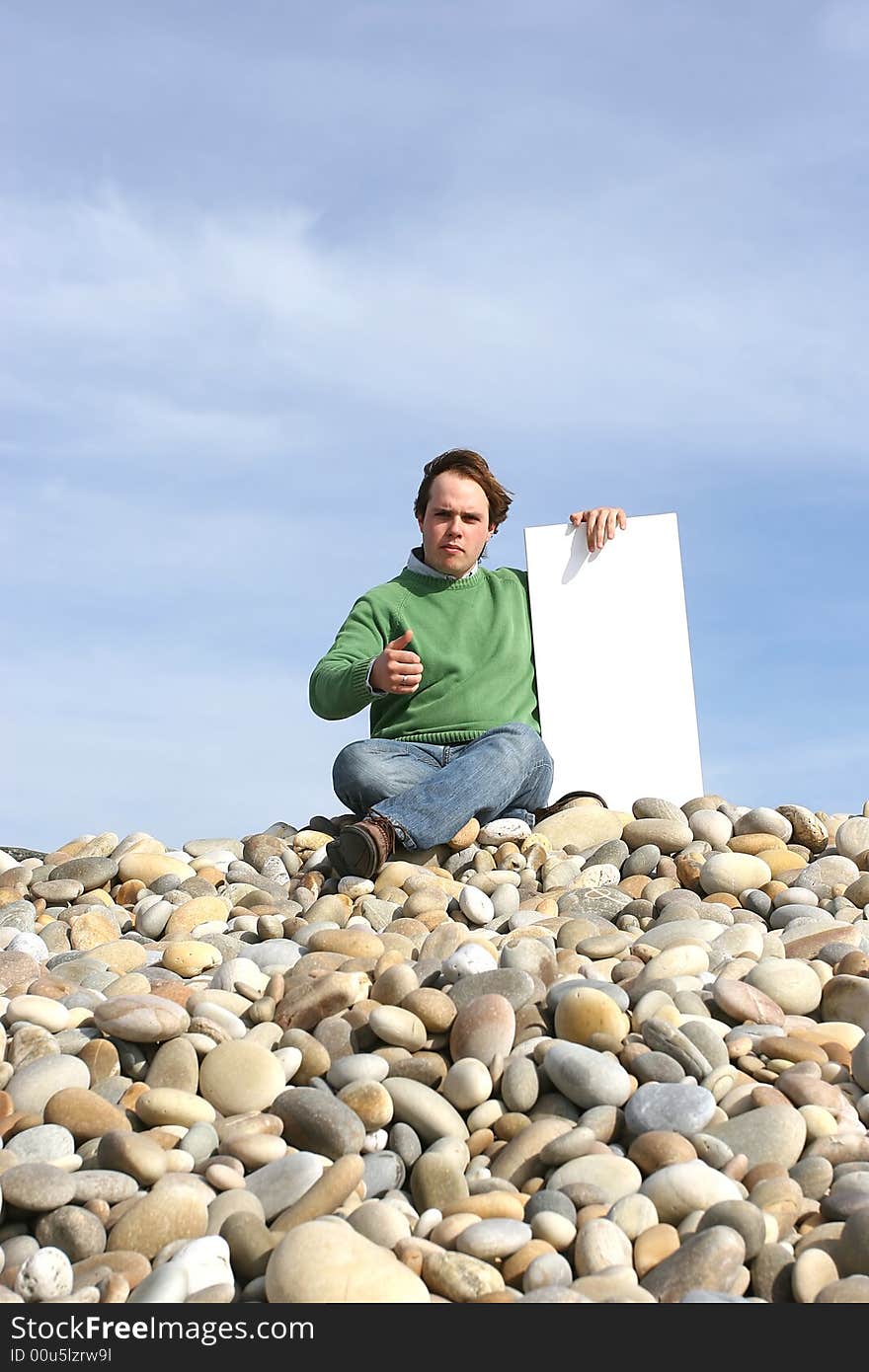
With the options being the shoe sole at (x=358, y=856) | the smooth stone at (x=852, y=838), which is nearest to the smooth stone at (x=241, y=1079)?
the shoe sole at (x=358, y=856)

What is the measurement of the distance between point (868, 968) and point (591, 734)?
2593 mm

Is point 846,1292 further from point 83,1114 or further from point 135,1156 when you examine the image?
point 83,1114

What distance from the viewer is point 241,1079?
95.3 inches

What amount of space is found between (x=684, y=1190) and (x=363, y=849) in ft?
7.64

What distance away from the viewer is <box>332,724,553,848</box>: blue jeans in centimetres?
456

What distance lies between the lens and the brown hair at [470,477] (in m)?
5.45

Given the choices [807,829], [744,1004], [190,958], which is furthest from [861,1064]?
[807,829]

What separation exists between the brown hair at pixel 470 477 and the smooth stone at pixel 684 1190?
3.68 m

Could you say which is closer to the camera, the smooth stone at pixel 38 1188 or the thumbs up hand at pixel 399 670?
the smooth stone at pixel 38 1188

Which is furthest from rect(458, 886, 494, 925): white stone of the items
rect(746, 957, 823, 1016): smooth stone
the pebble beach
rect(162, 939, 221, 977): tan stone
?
rect(746, 957, 823, 1016): smooth stone

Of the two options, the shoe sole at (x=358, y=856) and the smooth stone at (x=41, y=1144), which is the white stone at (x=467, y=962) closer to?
the smooth stone at (x=41, y=1144)

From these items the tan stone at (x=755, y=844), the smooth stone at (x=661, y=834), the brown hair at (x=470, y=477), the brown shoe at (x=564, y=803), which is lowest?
the tan stone at (x=755, y=844)

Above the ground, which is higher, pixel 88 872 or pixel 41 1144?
pixel 88 872
